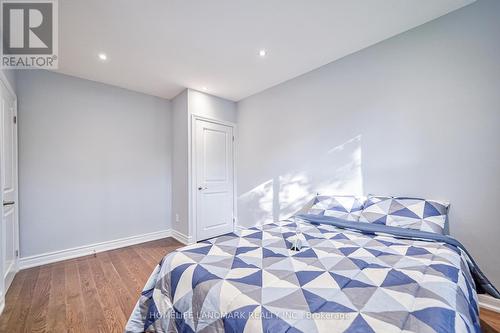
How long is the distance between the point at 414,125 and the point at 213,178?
2.80 metres

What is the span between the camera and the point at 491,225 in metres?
1.67

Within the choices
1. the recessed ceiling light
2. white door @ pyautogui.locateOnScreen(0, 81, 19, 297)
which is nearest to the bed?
white door @ pyautogui.locateOnScreen(0, 81, 19, 297)

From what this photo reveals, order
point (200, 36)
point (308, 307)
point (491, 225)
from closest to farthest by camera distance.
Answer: point (308, 307) < point (491, 225) < point (200, 36)

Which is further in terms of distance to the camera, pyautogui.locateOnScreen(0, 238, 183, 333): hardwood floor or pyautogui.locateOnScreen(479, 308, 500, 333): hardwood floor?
pyautogui.locateOnScreen(0, 238, 183, 333): hardwood floor

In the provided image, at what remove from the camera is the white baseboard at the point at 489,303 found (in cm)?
166

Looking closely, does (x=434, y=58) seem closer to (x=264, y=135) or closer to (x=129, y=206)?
(x=264, y=135)

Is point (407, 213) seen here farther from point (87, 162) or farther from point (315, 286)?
point (87, 162)

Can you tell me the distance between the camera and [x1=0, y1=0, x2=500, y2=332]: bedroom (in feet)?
3.41

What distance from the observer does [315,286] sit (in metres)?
0.94

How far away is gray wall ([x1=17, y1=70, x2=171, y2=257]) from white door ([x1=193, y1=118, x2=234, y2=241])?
73 centimetres

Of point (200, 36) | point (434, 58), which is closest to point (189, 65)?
point (200, 36)

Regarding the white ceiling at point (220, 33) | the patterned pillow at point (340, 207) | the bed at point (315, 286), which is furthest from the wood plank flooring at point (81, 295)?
the white ceiling at point (220, 33)

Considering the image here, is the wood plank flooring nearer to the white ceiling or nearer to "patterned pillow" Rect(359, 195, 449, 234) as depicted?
"patterned pillow" Rect(359, 195, 449, 234)

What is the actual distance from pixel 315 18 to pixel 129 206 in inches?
139
